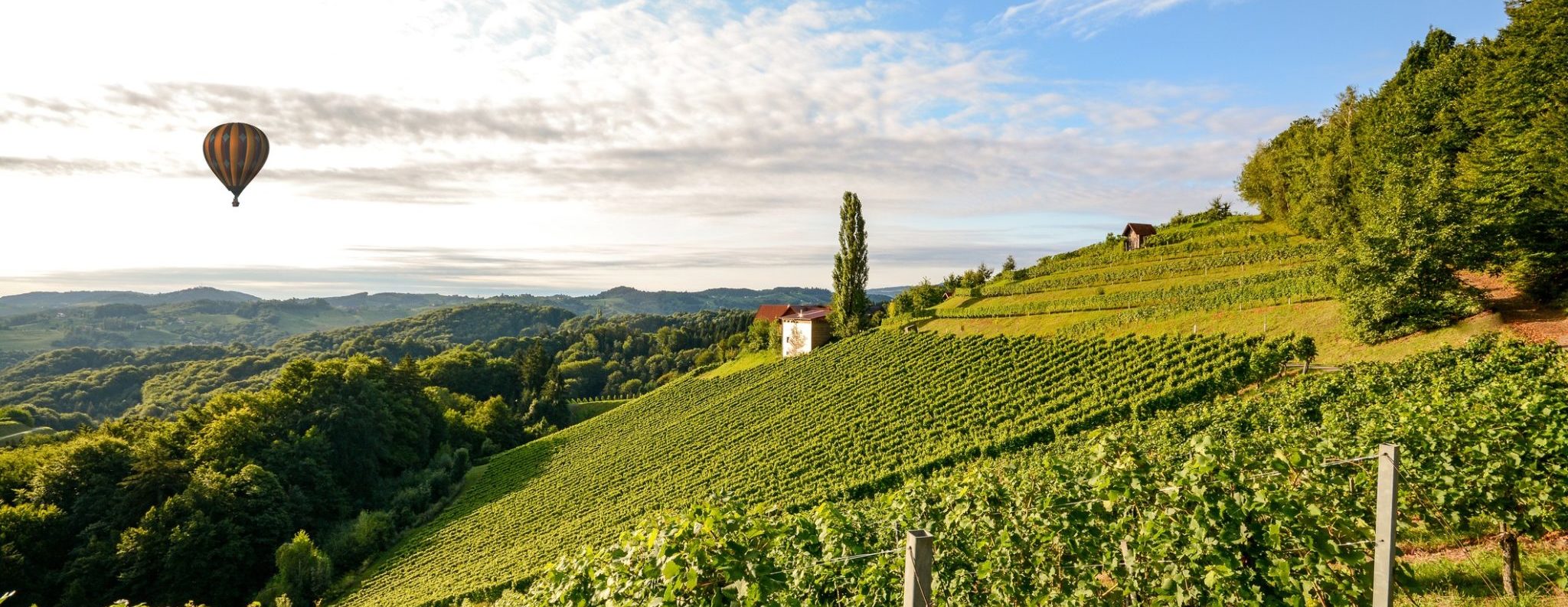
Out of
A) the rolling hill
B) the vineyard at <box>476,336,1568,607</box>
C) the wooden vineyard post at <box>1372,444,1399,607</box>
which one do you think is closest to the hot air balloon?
the rolling hill

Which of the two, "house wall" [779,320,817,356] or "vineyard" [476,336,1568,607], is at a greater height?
"vineyard" [476,336,1568,607]

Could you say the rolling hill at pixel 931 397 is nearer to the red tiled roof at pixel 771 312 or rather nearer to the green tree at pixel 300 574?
the green tree at pixel 300 574

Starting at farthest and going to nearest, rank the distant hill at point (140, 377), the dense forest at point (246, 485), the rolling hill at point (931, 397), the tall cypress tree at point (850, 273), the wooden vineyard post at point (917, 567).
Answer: the distant hill at point (140, 377)
the tall cypress tree at point (850, 273)
the dense forest at point (246, 485)
the rolling hill at point (931, 397)
the wooden vineyard post at point (917, 567)

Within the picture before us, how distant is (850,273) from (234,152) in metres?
44.8

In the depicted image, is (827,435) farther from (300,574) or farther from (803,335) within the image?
(803,335)

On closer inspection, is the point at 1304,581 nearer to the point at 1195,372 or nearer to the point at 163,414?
the point at 1195,372

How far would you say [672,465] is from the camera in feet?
125

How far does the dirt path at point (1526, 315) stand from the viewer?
1672 centimetres

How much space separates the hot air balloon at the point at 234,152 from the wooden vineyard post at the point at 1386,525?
3118cm

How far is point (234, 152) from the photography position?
76.9ft

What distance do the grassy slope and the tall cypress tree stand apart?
8.03 metres

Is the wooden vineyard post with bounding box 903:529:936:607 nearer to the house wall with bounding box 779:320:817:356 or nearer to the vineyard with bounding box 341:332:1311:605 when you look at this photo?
the vineyard with bounding box 341:332:1311:605

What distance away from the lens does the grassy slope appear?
19.4m

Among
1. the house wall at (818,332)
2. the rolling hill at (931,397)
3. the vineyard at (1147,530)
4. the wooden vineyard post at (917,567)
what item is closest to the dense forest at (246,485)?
the rolling hill at (931,397)
